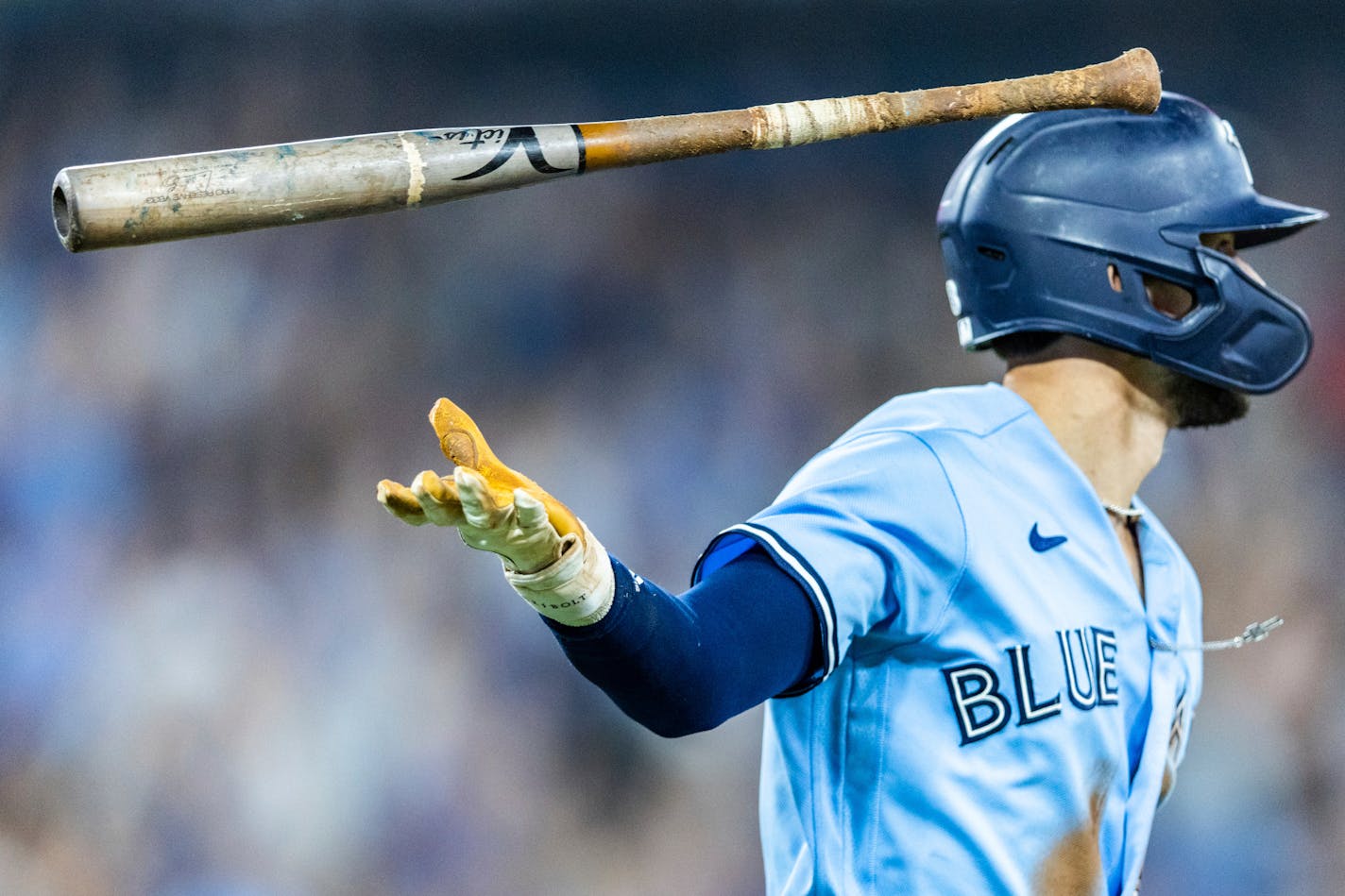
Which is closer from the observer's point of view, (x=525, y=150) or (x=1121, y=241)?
(x=525, y=150)

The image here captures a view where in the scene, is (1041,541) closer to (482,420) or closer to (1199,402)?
(1199,402)

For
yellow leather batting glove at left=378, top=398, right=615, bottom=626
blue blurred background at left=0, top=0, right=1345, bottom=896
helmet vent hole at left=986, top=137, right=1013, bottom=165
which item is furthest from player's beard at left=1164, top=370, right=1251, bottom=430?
blue blurred background at left=0, top=0, right=1345, bottom=896

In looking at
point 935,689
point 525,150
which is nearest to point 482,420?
point 935,689

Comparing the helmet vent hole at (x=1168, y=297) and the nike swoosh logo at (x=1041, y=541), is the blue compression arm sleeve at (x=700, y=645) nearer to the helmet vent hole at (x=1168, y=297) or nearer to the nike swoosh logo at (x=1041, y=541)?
the nike swoosh logo at (x=1041, y=541)

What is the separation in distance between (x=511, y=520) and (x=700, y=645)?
323mm

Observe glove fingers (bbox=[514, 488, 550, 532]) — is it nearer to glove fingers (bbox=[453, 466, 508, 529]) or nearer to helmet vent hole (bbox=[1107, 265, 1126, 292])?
glove fingers (bbox=[453, 466, 508, 529])

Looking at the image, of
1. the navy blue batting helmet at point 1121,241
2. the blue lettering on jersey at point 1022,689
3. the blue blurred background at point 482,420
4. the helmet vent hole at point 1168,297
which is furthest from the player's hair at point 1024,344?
the blue blurred background at point 482,420

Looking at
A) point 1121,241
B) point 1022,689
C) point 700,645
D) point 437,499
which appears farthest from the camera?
point 1121,241

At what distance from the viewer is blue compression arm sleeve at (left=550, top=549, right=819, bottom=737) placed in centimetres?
138

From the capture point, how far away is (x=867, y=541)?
167 cm

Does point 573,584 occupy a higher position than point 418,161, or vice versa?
point 418,161

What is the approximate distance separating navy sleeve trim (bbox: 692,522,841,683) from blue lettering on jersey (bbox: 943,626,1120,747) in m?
0.24

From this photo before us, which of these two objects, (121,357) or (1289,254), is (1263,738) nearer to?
(1289,254)

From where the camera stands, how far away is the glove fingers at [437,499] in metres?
1.14
